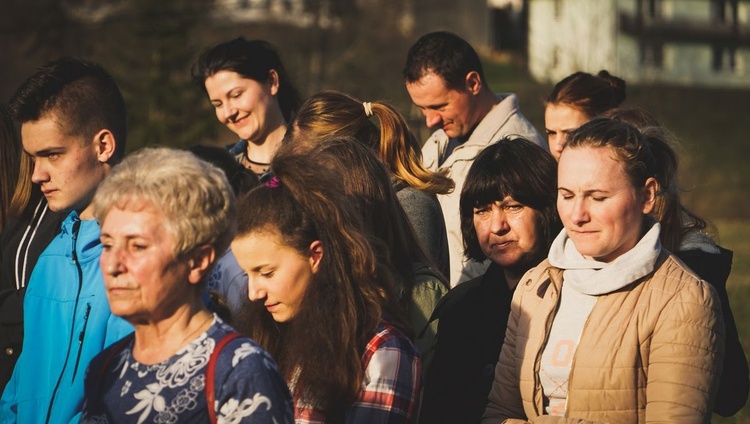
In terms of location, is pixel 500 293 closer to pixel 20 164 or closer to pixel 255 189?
pixel 255 189

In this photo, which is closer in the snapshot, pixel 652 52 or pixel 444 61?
pixel 444 61

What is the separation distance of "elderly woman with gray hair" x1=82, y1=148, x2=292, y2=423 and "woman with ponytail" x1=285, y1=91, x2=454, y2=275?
1.76m

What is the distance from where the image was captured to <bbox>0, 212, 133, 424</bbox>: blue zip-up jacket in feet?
12.3

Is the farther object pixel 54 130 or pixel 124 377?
pixel 54 130

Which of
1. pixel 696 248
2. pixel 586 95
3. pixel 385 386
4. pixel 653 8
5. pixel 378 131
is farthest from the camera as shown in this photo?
pixel 653 8

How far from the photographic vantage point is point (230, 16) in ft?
130

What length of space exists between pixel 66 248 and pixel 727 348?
265 cm

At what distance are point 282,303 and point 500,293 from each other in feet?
4.14

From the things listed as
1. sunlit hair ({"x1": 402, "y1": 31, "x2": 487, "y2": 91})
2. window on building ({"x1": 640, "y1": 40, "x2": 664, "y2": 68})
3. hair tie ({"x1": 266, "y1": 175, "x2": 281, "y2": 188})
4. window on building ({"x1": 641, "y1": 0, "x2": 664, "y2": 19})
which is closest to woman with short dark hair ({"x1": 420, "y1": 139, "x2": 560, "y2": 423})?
hair tie ({"x1": 266, "y1": 175, "x2": 281, "y2": 188})

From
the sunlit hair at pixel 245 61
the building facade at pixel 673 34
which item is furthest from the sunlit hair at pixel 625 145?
the building facade at pixel 673 34

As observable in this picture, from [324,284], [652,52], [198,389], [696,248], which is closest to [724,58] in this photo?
[652,52]

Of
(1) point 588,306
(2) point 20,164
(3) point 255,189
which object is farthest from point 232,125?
(1) point 588,306

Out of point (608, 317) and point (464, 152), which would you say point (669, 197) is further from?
point (464, 152)

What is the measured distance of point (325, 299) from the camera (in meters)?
3.50
